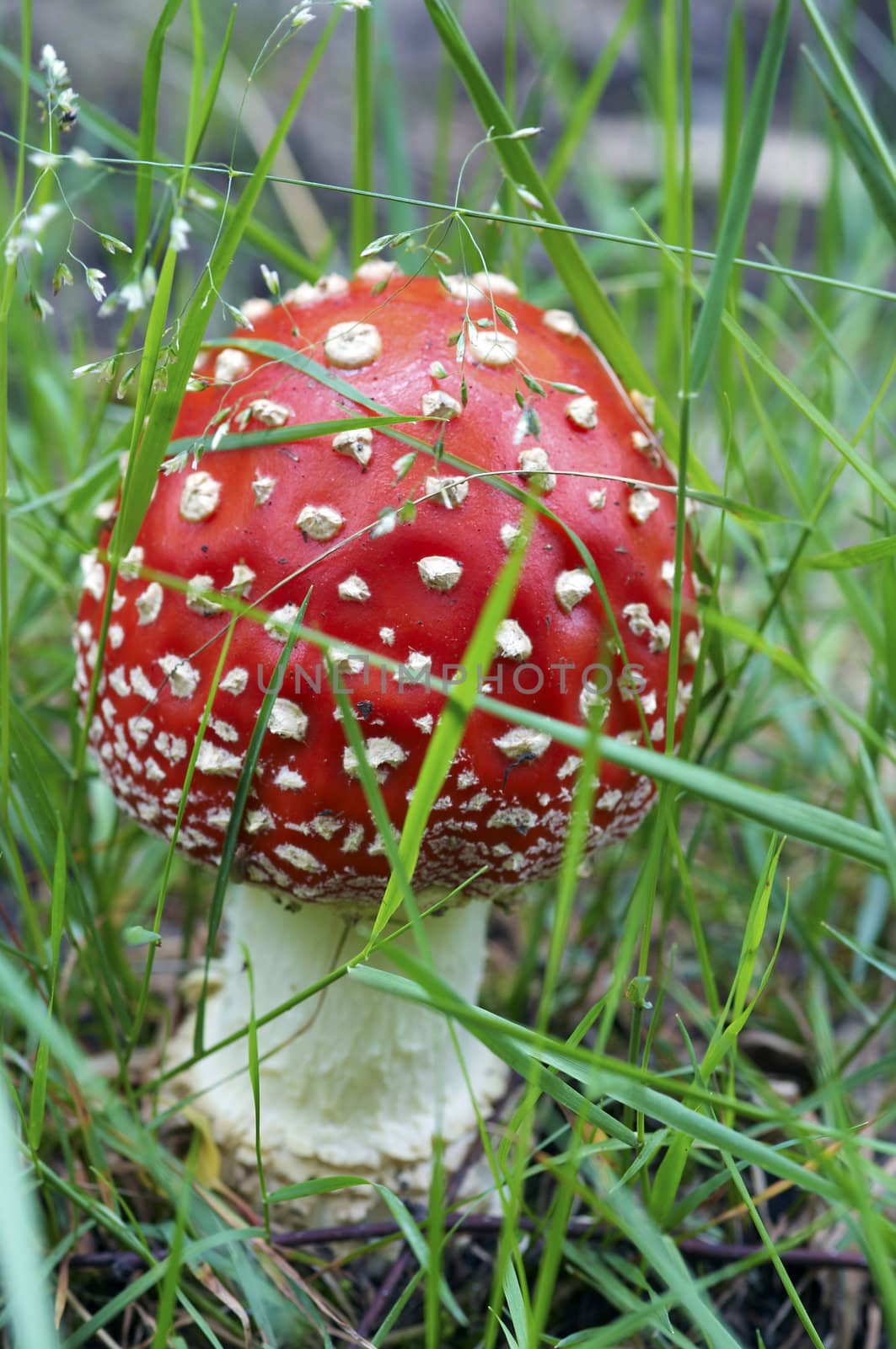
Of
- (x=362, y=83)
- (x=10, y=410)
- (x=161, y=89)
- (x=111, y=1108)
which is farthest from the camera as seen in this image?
(x=161, y=89)

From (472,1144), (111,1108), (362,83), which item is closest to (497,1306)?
(111,1108)

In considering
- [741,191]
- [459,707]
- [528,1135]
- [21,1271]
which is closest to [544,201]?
[741,191]

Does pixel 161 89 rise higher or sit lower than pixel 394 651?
higher

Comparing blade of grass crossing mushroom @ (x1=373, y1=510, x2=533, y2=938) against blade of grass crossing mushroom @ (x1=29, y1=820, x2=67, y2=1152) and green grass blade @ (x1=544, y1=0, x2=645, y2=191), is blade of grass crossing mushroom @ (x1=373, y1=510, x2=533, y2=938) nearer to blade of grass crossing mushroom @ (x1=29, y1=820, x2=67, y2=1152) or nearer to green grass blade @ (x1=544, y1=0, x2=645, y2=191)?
blade of grass crossing mushroom @ (x1=29, y1=820, x2=67, y2=1152)

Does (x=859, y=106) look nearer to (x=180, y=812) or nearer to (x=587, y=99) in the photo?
(x=587, y=99)

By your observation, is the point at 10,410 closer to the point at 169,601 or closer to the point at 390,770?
the point at 169,601

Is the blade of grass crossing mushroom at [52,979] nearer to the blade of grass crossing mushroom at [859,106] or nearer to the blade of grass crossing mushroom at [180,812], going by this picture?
the blade of grass crossing mushroom at [180,812]

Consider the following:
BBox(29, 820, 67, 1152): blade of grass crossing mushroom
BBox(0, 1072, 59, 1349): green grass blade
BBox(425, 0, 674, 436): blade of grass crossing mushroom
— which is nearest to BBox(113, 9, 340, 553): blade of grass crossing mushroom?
BBox(425, 0, 674, 436): blade of grass crossing mushroom

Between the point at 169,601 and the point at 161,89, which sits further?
the point at 161,89

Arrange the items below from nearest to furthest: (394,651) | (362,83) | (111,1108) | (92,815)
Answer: (111,1108)
(394,651)
(362,83)
(92,815)

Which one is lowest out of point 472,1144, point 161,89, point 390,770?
point 472,1144
